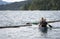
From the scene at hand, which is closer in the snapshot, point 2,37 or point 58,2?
point 2,37

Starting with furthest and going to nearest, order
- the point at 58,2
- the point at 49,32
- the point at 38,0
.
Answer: the point at 38,0 → the point at 58,2 → the point at 49,32

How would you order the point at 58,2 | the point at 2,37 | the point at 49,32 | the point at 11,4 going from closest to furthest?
the point at 2,37 < the point at 49,32 < the point at 58,2 < the point at 11,4

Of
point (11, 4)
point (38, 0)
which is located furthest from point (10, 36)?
point (11, 4)

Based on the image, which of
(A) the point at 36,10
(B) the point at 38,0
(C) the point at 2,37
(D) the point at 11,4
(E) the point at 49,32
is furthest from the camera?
(D) the point at 11,4

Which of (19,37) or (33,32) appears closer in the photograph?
(19,37)

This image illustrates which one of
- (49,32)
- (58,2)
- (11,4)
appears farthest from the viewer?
(11,4)

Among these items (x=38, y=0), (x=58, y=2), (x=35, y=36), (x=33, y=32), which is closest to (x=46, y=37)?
(x=35, y=36)

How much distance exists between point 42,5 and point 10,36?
54207 mm

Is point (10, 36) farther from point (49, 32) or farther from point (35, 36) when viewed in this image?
point (49, 32)

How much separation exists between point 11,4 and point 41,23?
114 meters

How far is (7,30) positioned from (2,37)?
15.4 ft

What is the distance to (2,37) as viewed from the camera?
2905cm

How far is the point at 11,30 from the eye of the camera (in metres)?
33.7

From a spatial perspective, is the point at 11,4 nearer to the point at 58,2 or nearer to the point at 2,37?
the point at 58,2
